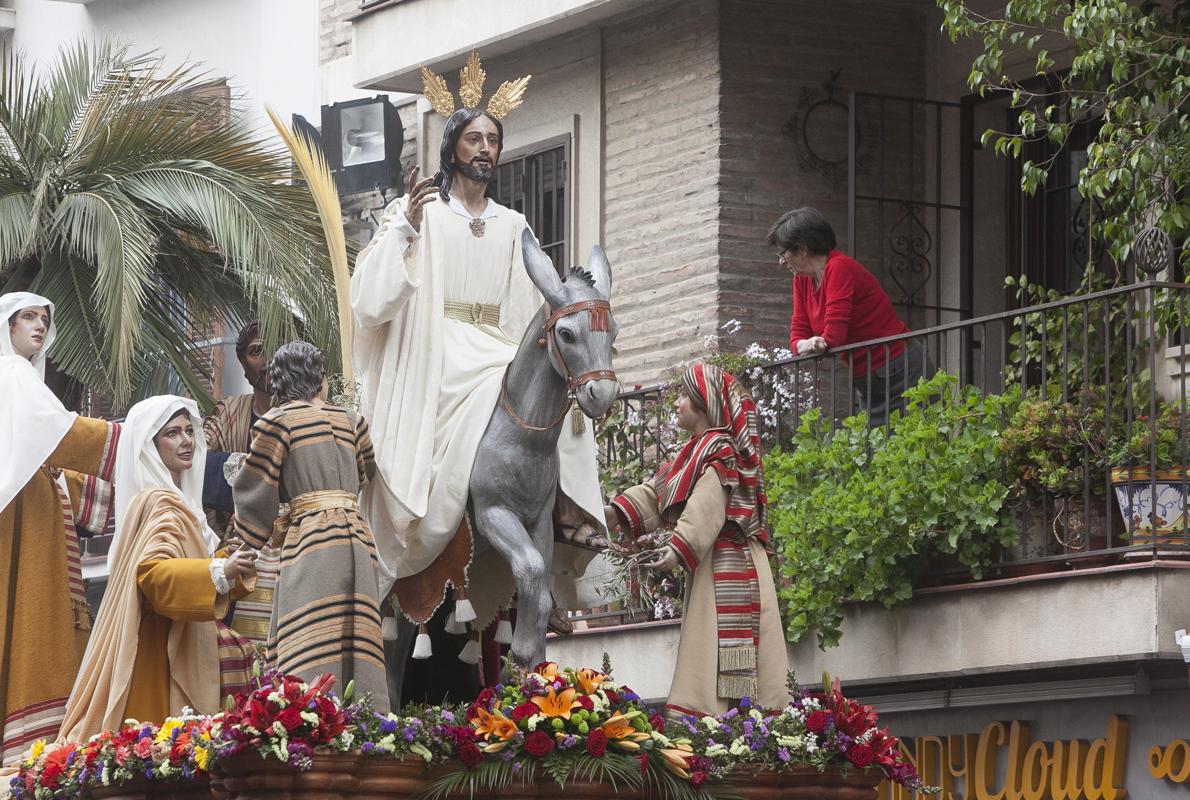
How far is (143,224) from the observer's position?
47.5ft

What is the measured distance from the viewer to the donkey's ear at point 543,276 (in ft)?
30.3

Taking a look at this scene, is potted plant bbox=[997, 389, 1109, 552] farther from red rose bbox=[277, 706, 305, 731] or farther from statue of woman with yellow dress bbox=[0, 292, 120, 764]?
red rose bbox=[277, 706, 305, 731]

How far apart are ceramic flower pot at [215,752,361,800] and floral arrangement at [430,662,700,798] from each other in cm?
31

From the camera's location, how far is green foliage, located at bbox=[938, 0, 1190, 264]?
11.7 meters

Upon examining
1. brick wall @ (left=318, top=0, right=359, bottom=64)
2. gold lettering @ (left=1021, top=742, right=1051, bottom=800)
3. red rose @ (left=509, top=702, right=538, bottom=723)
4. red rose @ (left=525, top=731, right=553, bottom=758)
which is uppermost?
brick wall @ (left=318, top=0, right=359, bottom=64)

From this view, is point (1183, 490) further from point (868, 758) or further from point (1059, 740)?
point (868, 758)

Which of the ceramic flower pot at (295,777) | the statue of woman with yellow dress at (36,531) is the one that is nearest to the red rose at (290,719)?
the ceramic flower pot at (295,777)

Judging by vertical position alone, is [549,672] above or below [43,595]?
below

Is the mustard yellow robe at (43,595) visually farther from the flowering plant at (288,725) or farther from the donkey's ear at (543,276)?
the flowering plant at (288,725)

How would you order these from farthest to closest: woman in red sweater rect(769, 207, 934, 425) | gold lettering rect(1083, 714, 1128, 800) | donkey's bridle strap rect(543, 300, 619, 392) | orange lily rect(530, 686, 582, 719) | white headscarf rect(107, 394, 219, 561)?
woman in red sweater rect(769, 207, 934, 425) < gold lettering rect(1083, 714, 1128, 800) < white headscarf rect(107, 394, 219, 561) < donkey's bridle strap rect(543, 300, 619, 392) < orange lily rect(530, 686, 582, 719)

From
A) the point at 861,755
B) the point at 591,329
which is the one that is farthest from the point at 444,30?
the point at 861,755

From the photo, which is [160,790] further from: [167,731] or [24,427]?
[24,427]

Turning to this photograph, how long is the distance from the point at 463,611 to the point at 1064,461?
12.1 feet

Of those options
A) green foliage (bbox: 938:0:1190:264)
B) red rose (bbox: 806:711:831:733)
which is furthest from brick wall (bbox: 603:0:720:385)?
red rose (bbox: 806:711:831:733)
